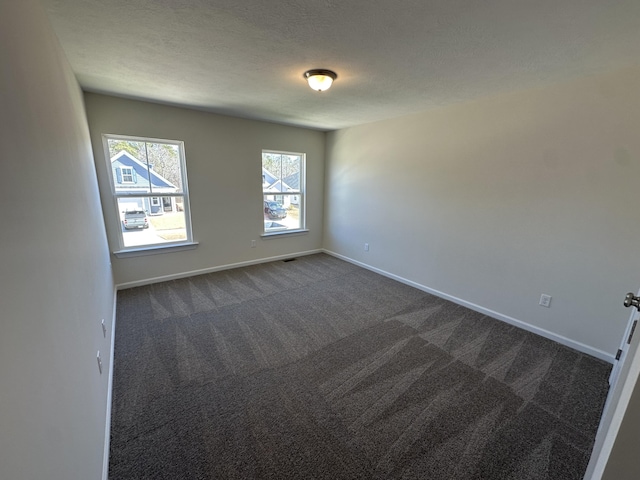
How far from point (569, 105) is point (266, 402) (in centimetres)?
346

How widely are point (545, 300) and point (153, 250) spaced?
15.3 feet

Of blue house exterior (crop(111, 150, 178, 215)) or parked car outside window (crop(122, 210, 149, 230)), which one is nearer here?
blue house exterior (crop(111, 150, 178, 215))

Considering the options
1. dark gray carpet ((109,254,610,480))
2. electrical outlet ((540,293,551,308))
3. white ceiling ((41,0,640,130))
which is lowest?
dark gray carpet ((109,254,610,480))

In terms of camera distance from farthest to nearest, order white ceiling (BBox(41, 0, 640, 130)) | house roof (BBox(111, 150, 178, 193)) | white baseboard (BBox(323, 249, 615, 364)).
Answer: house roof (BBox(111, 150, 178, 193))
white baseboard (BBox(323, 249, 615, 364))
white ceiling (BBox(41, 0, 640, 130))

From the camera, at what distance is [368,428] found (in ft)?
5.45

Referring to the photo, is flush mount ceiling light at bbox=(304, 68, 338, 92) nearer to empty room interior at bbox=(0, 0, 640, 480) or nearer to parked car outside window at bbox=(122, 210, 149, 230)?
empty room interior at bbox=(0, 0, 640, 480)

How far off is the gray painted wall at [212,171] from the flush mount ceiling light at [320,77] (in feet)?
6.82

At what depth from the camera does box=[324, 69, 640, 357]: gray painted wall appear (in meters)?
2.15

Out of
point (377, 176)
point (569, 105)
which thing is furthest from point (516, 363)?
point (377, 176)

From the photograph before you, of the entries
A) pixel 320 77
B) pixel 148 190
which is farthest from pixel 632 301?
pixel 148 190

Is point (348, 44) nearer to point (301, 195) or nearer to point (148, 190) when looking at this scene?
point (148, 190)

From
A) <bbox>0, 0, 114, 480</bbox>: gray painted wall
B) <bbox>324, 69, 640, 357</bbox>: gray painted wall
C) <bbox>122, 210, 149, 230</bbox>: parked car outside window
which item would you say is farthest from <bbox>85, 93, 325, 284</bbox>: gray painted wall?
<bbox>0, 0, 114, 480</bbox>: gray painted wall

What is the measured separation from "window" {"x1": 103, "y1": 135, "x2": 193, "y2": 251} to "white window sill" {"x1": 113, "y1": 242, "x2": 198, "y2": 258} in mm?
46

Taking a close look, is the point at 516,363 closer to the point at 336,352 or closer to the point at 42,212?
the point at 336,352
